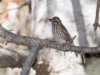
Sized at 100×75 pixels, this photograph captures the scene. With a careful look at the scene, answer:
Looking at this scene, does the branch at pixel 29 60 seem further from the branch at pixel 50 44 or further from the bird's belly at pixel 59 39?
the bird's belly at pixel 59 39

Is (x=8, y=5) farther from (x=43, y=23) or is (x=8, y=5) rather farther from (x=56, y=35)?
(x=56, y=35)

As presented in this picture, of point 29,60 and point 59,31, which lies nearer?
point 29,60

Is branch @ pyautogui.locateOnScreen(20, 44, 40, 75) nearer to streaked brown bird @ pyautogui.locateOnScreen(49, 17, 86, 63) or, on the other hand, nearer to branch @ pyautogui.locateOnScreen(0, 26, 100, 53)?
branch @ pyautogui.locateOnScreen(0, 26, 100, 53)

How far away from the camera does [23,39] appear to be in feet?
2.55

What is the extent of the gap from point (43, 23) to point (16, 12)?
0.83 m

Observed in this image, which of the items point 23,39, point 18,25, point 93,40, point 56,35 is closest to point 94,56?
point 93,40

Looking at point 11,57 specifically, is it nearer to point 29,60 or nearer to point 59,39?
point 59,39

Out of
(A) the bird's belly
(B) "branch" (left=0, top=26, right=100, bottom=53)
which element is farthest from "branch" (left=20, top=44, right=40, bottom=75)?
(A) the bird's belly

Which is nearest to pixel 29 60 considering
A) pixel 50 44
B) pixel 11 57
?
pixel 50 44

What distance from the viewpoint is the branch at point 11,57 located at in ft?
3.96

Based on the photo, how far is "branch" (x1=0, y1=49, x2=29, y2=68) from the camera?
3.96 ft

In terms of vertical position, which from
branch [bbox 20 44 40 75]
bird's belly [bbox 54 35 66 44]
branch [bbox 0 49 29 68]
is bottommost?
branch [bbox 20 44 40 75]

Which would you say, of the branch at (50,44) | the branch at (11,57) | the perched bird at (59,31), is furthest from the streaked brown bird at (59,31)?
the branch at (50,44)

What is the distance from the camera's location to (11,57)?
1.26 m
